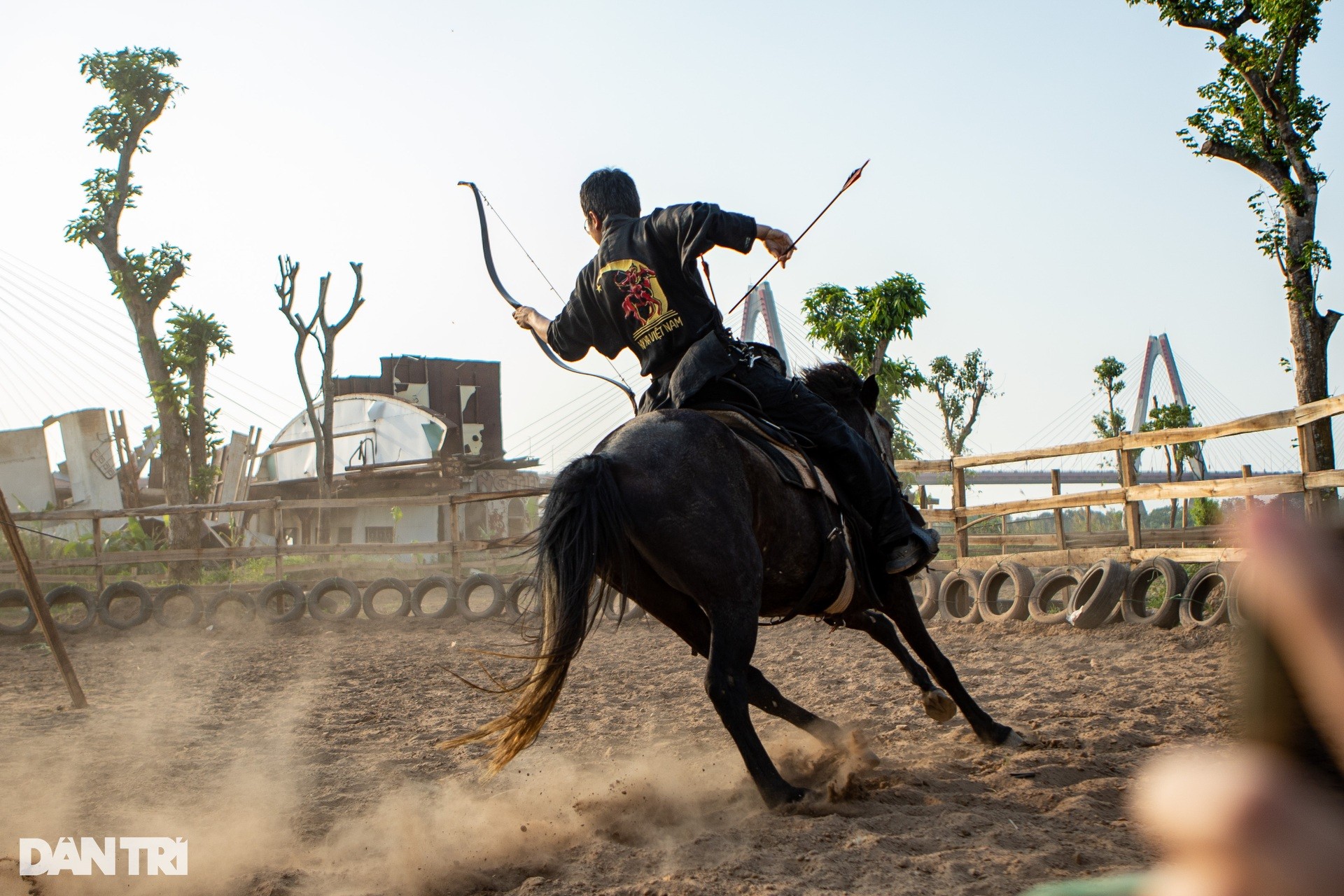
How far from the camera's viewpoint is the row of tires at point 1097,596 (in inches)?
301

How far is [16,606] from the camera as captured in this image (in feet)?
38.7

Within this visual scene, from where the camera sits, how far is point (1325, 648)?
0.77 metres

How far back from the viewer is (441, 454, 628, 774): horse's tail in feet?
11.2

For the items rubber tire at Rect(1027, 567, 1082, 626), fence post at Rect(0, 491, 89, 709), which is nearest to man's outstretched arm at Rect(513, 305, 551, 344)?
fence post at Rect(0, 491, 89, 709)

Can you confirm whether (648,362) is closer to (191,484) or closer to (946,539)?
(946,539)

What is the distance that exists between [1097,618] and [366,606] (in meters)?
8.75

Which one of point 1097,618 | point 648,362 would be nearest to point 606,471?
point 648,362

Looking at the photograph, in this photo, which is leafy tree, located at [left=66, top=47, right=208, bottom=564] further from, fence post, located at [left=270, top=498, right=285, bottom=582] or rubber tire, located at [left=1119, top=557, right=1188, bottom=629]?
rubber tire, located at [left=1119, top=557, right=1188, bottom=629]

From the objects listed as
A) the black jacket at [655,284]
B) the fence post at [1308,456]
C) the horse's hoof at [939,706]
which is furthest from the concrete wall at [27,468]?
the fence post at [1308,456]

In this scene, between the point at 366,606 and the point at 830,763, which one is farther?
the point at 366,606

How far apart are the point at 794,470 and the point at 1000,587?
21.1ft

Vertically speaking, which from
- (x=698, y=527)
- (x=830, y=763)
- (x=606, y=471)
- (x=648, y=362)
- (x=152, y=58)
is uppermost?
(x=152, y=58)

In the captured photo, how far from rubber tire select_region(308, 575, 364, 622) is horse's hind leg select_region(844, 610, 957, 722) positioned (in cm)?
884

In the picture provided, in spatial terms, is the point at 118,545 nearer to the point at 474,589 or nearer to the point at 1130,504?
the point at 474,589
